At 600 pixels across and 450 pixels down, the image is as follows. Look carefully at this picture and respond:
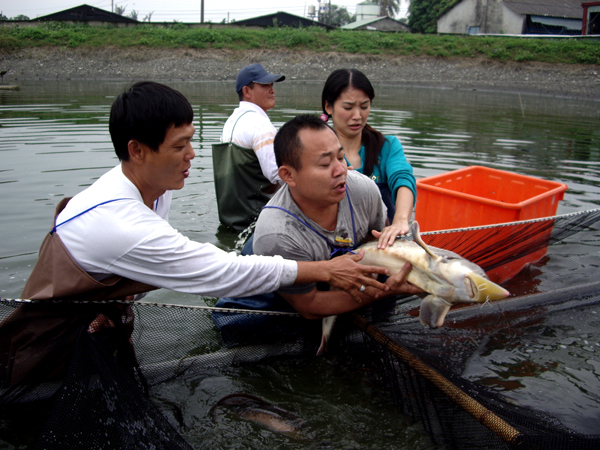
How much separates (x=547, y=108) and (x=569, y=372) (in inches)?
748

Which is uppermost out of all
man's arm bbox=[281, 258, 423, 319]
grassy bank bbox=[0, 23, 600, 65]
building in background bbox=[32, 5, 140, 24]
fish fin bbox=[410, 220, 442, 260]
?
building in background bbox=[32, 5, 140, 24]

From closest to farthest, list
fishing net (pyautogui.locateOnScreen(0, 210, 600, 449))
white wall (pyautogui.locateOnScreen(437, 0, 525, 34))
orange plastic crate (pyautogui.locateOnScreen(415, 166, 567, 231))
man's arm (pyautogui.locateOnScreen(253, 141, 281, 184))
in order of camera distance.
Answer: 1. fishing net (pyautogui.locateOnScreen(0, 210, 600, 449))
2. orange plastic crate (pyautogui.locateOnScreen(415, 166, 567, 231))
3. man's arm (pyautogui.locateOnScreen(253, 141, 281, 184))
4. white wall (pyautogui.locateOnScreen(437, 0, 525, 34))

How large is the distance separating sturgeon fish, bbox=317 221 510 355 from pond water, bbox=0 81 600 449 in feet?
2.39

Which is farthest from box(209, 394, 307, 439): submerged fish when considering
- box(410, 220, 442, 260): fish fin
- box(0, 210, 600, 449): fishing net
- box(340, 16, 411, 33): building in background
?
box(340, 16, 411, 33): building in background

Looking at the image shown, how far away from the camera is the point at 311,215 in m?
2.82

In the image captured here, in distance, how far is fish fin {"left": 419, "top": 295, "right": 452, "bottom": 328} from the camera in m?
2.40

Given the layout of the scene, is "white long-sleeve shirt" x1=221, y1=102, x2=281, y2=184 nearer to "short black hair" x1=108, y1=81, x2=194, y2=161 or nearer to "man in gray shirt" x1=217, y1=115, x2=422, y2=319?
"man in gray shirt" x1=217, y1=115, x2=422, y2=319

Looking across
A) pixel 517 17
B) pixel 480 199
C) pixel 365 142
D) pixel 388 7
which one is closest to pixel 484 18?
pixel 517 17

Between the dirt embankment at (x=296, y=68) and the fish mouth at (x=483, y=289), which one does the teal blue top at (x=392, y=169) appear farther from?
the dirt embankment at (x=296, y=68)

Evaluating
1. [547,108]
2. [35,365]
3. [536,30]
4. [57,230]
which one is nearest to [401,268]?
[57,230]

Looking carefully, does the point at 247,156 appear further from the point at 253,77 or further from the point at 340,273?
the point at 340,273

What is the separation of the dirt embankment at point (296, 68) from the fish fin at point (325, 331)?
1041 inches

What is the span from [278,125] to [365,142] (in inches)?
341

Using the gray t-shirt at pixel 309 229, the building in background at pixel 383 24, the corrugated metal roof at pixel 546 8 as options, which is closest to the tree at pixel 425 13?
the building in background at pixel 383 24
